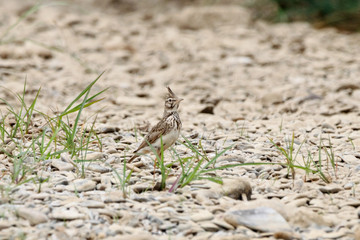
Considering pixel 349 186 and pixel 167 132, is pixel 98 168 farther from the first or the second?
pixel 349 186

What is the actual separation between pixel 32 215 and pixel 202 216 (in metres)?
1.05

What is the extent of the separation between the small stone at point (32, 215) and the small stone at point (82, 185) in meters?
0.49

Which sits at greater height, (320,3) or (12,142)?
(320,3)

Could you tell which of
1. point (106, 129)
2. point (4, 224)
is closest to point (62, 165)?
point (4, 224)

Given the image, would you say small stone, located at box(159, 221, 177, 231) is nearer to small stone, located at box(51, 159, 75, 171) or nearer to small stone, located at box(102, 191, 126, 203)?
small stone, located at box(102, 191, 126, 203)

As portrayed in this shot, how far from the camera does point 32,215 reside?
3646 mm

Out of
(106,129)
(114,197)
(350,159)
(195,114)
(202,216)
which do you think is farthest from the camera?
(195,114)

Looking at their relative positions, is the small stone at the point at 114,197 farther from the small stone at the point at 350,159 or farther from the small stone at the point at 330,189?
the small stone at the point at 350,159

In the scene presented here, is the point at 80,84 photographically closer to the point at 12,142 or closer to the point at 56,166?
the point at 12,142

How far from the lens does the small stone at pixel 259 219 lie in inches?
144

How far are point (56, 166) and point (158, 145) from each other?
0.84 metres

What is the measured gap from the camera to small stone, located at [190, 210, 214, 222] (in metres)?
3.76

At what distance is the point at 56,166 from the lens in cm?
459

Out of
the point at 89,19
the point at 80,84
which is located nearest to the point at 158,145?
the point at 80,84
